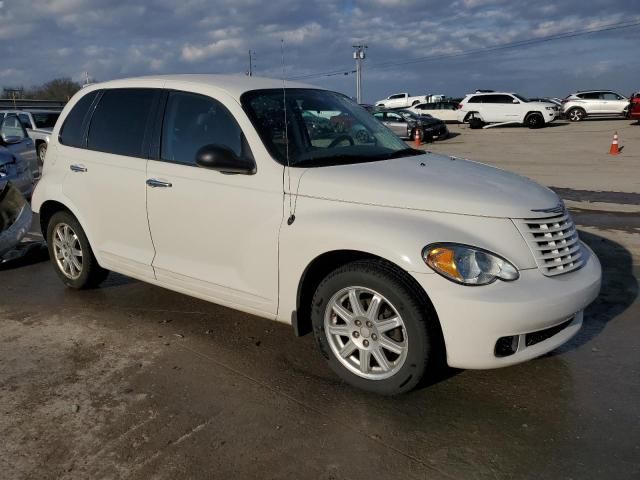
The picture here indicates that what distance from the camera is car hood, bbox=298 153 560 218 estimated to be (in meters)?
3.34

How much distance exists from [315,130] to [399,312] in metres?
1.59

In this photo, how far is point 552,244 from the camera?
3410mm

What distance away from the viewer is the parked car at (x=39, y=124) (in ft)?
54.0

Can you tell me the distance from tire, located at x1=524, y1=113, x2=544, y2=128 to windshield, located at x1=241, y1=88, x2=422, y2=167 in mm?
28530

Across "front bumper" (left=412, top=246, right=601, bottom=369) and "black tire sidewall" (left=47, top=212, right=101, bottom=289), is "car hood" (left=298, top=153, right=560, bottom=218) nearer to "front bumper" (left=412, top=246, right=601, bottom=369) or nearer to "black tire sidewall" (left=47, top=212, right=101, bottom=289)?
"front bumper" (left=412, top=246, right=601, bottom=369)

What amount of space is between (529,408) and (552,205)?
1195 mm

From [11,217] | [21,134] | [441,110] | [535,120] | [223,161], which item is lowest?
[535,120]

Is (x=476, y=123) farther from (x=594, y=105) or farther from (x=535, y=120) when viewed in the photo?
(x=594, y=105)

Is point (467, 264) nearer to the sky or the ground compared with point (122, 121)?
nearer to the ground

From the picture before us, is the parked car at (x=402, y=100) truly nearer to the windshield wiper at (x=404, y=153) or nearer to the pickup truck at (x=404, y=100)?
the pickup truck at (x=404, y=100)

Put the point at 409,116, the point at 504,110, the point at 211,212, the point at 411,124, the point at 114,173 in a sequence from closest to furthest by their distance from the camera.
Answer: the point at 211,212 → the point at 114,173 → the point at 411,124 → the point at 409,116 → the point at 504,110

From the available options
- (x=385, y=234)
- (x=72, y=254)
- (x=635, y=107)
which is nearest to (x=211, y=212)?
(x=385, y=234)

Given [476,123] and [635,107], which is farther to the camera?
[476,123]

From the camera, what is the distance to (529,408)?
11.0 feet
